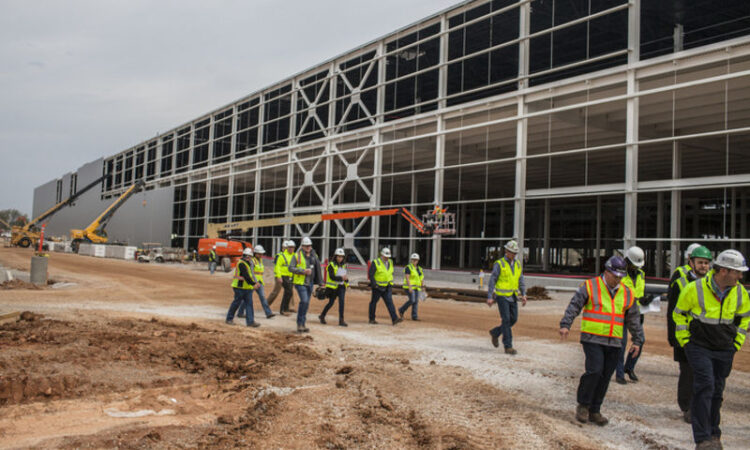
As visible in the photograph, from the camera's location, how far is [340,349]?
950 centimetres

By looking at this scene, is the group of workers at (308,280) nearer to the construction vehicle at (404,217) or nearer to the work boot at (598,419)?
the work boot at (598,419)

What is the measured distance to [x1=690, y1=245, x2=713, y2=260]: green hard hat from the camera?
233 inches

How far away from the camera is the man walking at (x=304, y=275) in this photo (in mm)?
11164

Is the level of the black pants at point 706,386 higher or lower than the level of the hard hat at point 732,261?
lower

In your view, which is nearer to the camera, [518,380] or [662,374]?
[518,380]

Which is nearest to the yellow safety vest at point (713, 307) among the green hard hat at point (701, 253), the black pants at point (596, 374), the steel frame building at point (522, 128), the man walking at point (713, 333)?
the man walking at point (713, 333)

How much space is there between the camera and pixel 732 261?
473cm

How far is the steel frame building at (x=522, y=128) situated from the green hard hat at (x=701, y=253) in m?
15.2

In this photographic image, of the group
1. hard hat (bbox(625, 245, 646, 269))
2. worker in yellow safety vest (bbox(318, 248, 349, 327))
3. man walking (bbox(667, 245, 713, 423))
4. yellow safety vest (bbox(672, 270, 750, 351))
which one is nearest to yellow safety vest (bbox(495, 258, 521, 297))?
hard hat (bbox(625, 245, 646, 269))

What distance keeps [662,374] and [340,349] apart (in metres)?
5.22

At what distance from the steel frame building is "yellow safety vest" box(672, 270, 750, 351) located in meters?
16.4

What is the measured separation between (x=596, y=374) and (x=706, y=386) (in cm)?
105

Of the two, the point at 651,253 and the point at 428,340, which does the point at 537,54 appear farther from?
the point at 651,253

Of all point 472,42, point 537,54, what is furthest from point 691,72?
point 472,42
